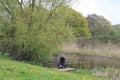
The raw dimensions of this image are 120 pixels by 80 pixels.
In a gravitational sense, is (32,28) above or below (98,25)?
below

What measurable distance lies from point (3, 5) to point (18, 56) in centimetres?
554

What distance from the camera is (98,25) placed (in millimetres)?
77500

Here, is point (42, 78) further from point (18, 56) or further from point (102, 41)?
point (102, 41)

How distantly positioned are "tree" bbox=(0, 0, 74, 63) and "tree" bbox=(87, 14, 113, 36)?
1799 inches

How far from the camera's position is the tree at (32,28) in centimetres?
2997

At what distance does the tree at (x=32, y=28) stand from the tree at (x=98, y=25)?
45.7 meters

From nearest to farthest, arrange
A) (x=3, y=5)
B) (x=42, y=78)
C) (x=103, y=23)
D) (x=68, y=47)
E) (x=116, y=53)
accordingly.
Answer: (x=42, y=78) → (x=3, y=5) → (x=116, y=53) → (x=68, y=47) → (x=103, y=23)

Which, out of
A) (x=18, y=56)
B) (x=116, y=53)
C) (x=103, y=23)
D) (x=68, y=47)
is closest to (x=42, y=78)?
(x=18, y=56)

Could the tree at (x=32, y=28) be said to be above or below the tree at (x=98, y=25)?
below

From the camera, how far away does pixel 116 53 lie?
37688mm

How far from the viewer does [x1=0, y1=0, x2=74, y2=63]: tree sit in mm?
29972

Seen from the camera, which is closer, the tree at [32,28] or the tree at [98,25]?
the tree at [32,28]

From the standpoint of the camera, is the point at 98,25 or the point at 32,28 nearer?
the point at 32,28

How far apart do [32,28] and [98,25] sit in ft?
161
